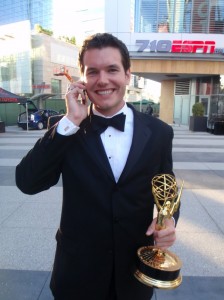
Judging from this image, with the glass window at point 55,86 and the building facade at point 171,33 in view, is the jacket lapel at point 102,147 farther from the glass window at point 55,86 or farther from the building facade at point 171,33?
the glass window at point 55,86

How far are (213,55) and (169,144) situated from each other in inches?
676

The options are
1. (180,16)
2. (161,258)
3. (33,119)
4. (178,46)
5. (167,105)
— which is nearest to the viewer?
(161,258)

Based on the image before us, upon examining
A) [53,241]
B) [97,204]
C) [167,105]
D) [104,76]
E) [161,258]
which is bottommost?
[53,241]

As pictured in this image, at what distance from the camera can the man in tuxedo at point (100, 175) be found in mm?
1421

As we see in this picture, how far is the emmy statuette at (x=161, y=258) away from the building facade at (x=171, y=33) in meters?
16.5

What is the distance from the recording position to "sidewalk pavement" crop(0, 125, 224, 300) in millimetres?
2775

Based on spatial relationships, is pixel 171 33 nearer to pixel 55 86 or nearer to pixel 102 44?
pixel 102 44

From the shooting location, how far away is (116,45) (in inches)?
59.2

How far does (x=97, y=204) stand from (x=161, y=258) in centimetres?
42

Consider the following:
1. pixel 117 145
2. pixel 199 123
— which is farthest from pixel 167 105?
pixel 117 145

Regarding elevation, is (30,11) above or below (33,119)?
above

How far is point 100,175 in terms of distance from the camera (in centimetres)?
146

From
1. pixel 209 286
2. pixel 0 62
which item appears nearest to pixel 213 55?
pixel 209 286

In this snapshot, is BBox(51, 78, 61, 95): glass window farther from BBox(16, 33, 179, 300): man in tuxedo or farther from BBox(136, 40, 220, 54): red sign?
BBox(16, 33, 179, 300): man in tuxedo
